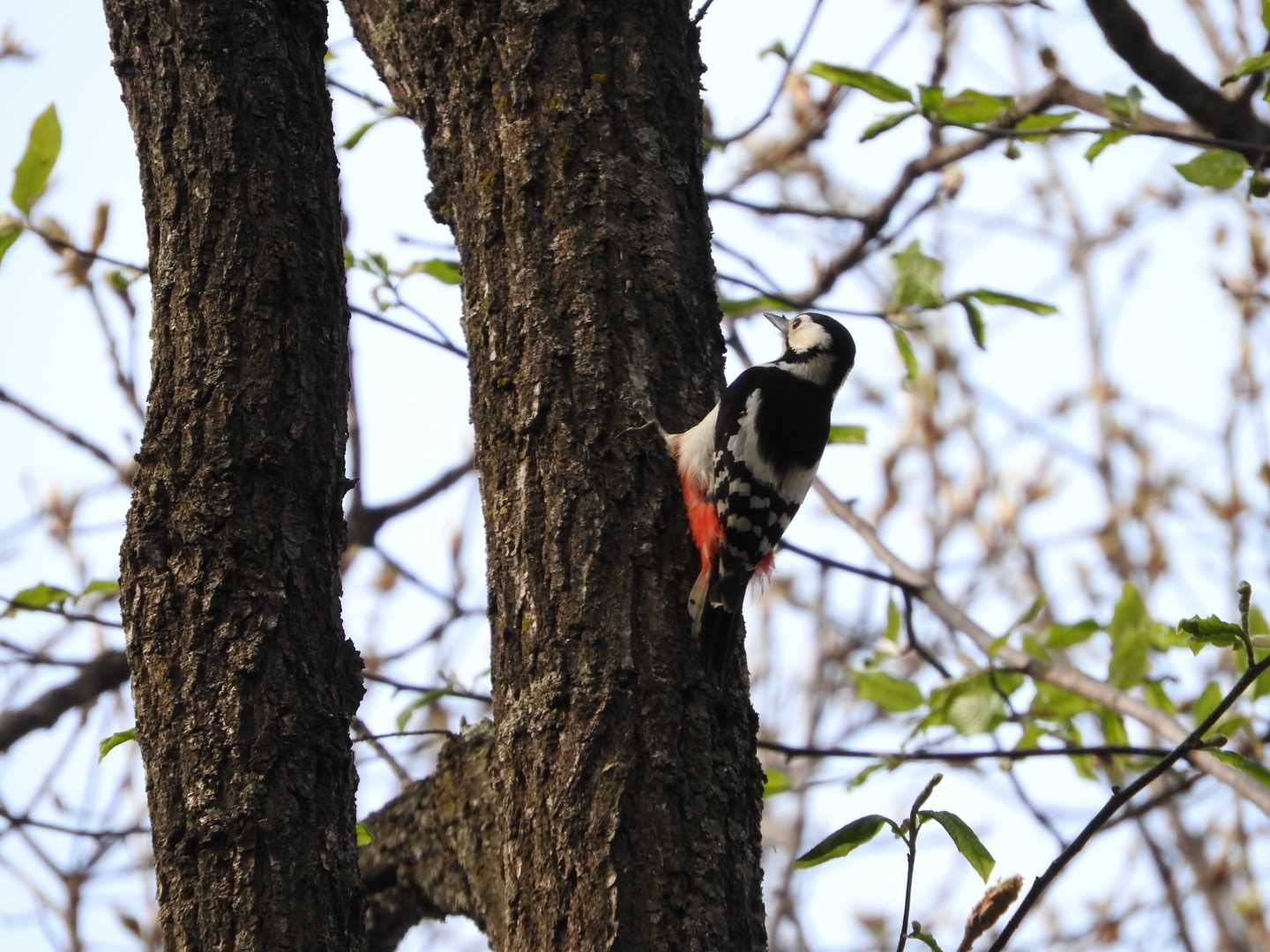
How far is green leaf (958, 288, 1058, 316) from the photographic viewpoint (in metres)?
3.41

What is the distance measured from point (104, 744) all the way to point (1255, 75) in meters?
3.02

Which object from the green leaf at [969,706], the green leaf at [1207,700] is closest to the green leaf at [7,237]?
the green leaf at [969,706]

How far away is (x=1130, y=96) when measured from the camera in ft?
11.0

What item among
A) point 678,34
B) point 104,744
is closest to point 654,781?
point 104,744

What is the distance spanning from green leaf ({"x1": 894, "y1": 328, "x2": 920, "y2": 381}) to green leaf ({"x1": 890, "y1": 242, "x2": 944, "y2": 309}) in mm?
87

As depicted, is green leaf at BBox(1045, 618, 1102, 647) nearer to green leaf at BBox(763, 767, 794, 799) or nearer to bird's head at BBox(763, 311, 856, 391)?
green leaf at BBox(763, 767, 794, 799)

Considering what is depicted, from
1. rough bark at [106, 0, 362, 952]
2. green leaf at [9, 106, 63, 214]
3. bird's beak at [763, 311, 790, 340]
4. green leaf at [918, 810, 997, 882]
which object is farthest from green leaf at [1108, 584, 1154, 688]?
green leaf at [9, 106, 63, 214]

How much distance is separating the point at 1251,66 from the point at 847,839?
5.99 ft

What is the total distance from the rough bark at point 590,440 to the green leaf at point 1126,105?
1291mm

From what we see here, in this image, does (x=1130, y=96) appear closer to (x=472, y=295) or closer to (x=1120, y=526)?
(x=472, y=295)

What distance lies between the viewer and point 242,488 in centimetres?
193

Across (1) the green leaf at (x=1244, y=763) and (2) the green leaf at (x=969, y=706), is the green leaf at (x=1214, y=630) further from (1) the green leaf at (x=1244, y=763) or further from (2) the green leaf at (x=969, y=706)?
(2) the green leaf at (x=969, y=706)

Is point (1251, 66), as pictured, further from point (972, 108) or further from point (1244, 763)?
point (1244, 763)

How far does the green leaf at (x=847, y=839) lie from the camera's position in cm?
193
